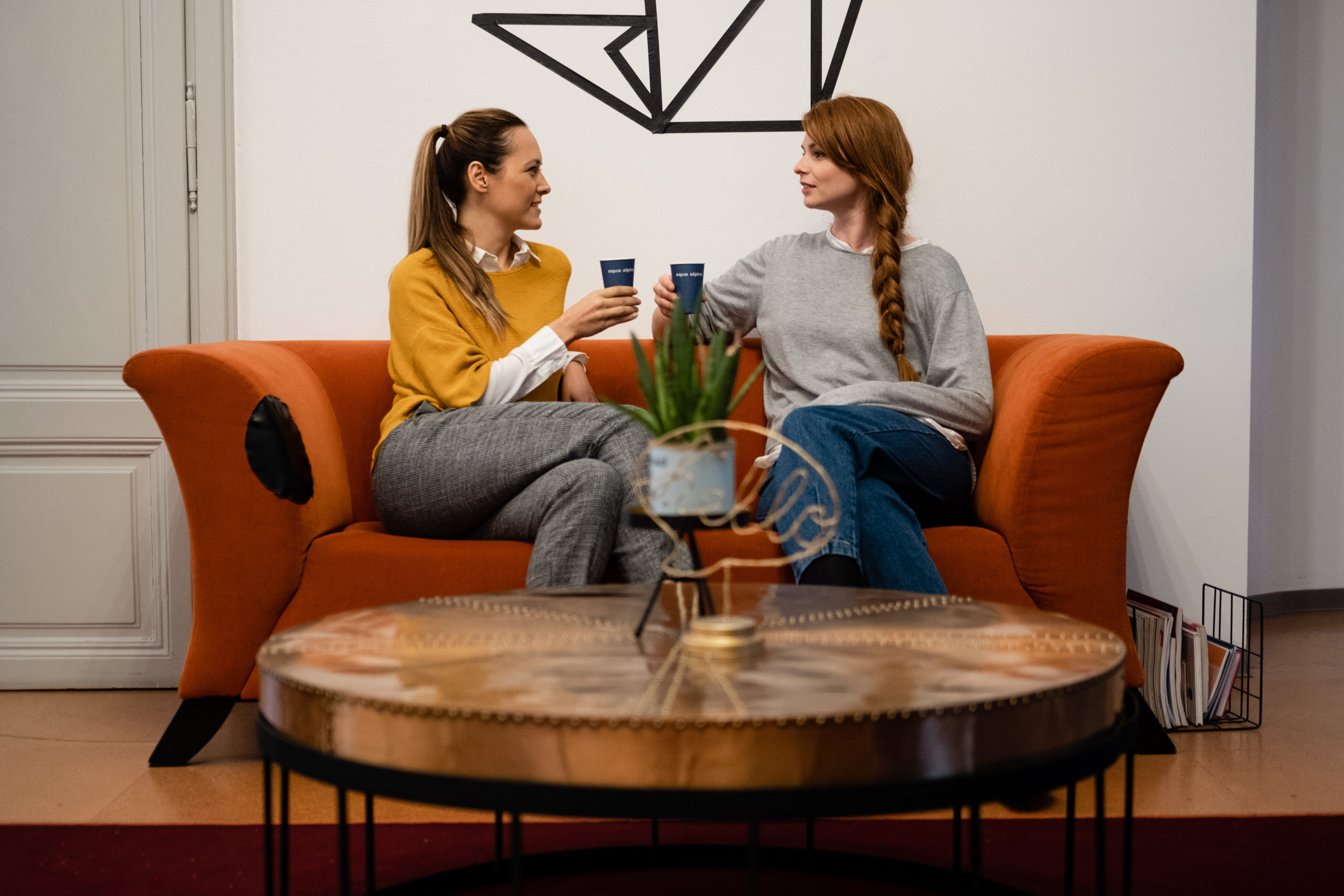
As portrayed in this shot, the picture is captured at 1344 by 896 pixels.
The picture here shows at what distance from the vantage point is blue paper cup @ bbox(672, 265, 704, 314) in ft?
7.00

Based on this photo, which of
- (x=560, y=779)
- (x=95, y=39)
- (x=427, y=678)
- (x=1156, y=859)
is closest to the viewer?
(x=560, y=779)

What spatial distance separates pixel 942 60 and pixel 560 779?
A: 242 cm

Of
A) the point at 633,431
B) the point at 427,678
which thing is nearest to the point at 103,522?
the point at 633,431

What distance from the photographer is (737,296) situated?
2.52 metres

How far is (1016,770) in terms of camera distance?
0.83 m

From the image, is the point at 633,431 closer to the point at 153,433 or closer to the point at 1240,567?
the point at 153,433

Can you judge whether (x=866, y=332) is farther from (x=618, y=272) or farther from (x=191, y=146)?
(x=191, y=146)

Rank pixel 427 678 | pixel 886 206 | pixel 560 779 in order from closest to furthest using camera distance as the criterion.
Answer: pixel 560 779 < pixel 427 678 < pixel 886 206

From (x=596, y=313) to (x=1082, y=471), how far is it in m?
0.93

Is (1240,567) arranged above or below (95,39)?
below

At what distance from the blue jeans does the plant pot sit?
0.79 meters

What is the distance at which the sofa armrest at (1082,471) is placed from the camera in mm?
1965

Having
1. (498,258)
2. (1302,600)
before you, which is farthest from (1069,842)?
(1302,600)

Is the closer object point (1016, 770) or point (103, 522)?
point (1016, 770)
